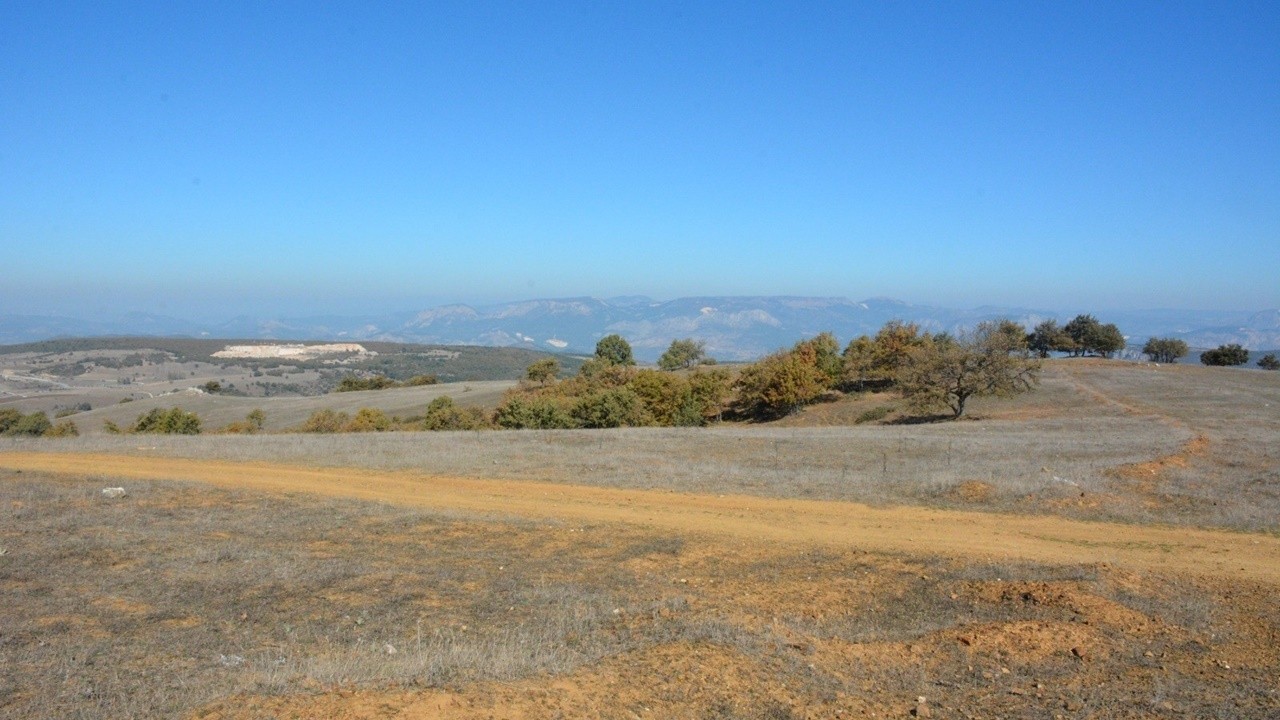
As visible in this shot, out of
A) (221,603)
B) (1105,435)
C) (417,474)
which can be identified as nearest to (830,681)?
(221,603)

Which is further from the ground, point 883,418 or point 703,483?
point 703,483

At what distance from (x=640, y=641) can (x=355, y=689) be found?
3139mm

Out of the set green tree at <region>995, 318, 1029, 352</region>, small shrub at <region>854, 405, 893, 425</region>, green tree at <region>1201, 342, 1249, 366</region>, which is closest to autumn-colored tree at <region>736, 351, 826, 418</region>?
small shrub at <region>854, 405, 893, 425</region>

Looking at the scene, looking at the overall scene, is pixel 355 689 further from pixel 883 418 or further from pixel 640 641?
pixel 883 418

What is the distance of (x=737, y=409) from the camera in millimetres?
75938

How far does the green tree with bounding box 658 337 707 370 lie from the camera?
349ft

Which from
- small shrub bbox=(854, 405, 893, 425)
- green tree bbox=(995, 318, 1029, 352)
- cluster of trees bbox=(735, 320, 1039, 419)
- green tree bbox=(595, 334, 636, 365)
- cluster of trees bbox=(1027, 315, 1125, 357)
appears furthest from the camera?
green tree bbox=(595, 334, 636, 365)

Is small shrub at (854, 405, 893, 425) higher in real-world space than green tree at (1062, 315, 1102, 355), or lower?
lower

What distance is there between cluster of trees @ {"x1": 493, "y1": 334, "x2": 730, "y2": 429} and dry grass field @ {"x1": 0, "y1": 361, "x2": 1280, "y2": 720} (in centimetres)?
2806

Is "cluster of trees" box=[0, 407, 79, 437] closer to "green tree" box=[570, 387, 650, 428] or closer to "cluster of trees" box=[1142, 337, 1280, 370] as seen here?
"green tree" box=[570, 387, 650, 428]

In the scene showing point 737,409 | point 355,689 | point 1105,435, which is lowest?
point 737,409

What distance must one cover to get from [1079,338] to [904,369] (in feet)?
202

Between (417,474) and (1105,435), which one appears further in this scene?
(1105,435)

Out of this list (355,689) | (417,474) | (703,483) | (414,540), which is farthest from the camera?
(417,474)
